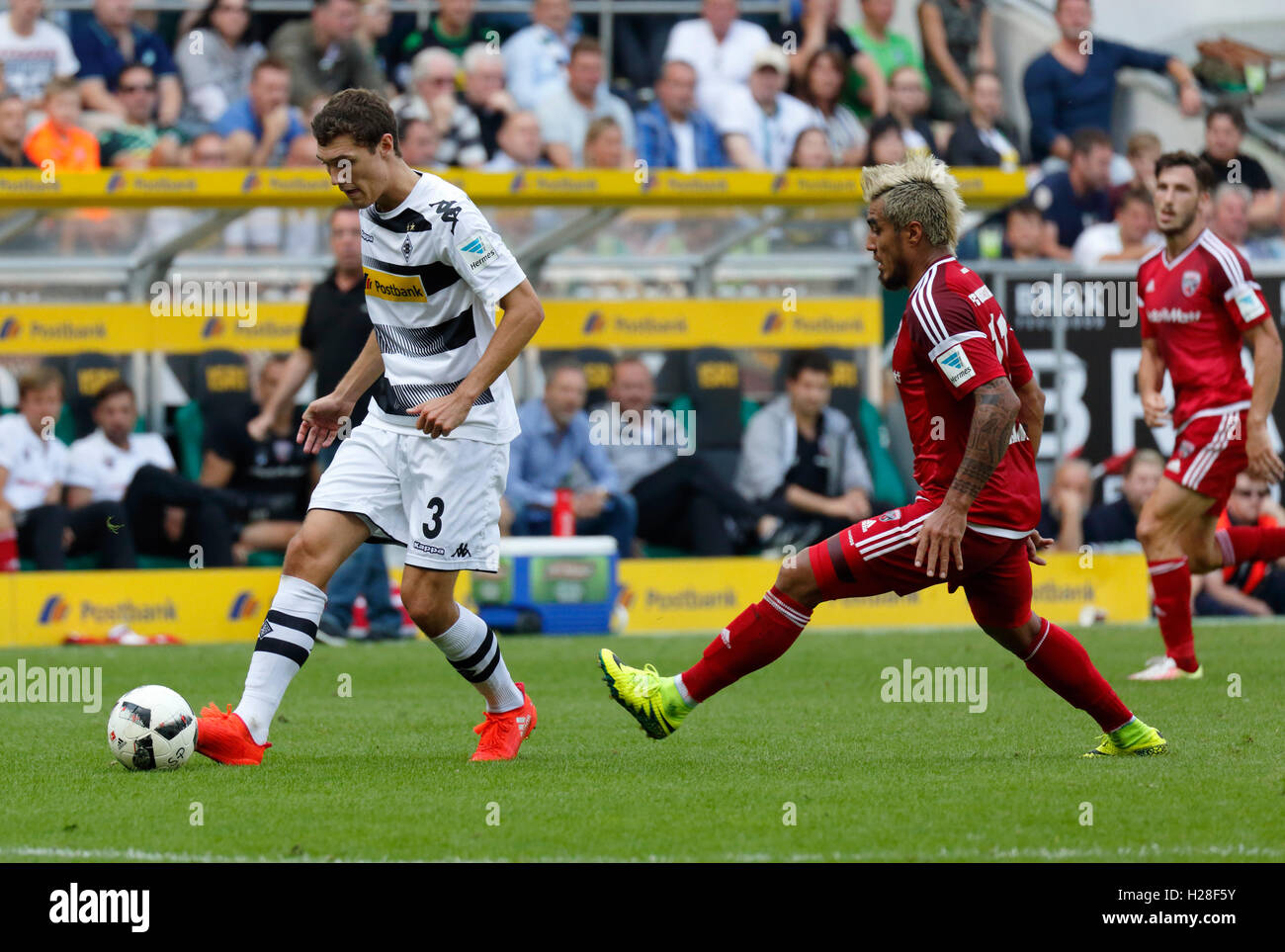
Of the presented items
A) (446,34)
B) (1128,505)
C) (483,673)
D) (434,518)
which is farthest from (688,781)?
(446,34)

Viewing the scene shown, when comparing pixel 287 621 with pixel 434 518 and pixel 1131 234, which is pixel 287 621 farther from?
pixel 1131 234

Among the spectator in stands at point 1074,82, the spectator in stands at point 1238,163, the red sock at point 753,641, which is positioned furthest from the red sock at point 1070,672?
the spectator in stands at point 1074,82

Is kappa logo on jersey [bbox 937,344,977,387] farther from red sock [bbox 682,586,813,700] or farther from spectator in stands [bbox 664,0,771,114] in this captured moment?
spectator in stands [bbox 664,0,771,114]

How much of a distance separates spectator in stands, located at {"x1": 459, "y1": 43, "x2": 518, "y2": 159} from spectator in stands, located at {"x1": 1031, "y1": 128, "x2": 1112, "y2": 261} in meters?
4.82

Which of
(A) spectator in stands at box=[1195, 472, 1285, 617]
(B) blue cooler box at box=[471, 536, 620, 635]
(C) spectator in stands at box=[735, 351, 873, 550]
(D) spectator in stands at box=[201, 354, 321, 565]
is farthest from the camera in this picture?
(A) spectator in stands at box=[1195, 472, 1285, 617]

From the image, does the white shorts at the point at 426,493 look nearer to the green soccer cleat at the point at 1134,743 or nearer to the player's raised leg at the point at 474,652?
the player's raised leg at the point at 474,652

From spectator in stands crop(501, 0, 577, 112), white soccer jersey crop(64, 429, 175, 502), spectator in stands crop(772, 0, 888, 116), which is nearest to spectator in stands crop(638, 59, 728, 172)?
spectator in stands crop(501, 0, 577, 112)

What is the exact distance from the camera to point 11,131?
45.5 feet

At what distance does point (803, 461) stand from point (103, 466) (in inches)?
190

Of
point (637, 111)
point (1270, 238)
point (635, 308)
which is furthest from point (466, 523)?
point (1270, 238)

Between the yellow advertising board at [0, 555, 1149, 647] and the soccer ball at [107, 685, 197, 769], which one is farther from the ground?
the yellow advertising board at [0, 555, 1149, 647]

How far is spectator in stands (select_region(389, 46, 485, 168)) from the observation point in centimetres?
1554
